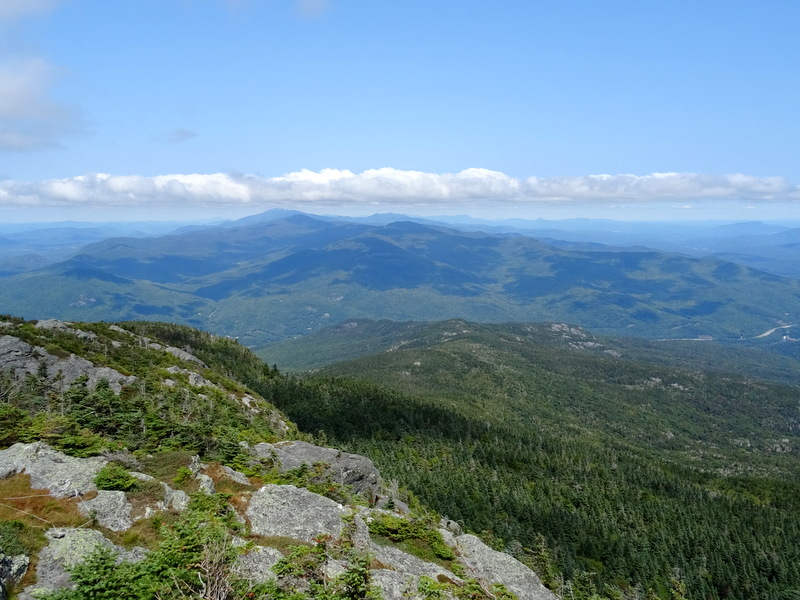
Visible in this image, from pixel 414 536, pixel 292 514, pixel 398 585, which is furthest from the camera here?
pixel 414 536

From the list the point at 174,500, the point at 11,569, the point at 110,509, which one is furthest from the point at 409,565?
the point at 11,569

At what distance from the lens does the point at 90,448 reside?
4400 centimetres

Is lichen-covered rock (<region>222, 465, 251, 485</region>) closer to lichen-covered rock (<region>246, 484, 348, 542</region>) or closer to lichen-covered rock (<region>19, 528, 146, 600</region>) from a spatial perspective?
lichen-covered rock (<region>246, 484, 348, 542</region>)

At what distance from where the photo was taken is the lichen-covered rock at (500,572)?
41.2 meters

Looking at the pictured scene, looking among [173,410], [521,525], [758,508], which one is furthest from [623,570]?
[173,410]

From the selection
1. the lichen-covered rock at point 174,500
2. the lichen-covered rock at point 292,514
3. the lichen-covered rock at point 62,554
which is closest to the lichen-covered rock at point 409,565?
the lichen-covered rock at point 292,514

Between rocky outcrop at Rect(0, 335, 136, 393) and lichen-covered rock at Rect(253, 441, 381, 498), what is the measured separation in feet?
168

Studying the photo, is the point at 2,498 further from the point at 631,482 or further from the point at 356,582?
the point at 631,482

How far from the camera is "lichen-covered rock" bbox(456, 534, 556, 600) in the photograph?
41203 millimetres

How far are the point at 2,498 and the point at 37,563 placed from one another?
10.9 metres

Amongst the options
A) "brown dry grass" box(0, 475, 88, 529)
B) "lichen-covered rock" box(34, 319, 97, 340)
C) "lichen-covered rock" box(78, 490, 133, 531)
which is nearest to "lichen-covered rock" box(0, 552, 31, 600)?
"brown dry grass" box(0, 475, 88, 529)

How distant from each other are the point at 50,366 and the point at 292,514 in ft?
322

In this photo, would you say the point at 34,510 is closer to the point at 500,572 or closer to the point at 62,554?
the point at 62,554

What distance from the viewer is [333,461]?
2795 inches
